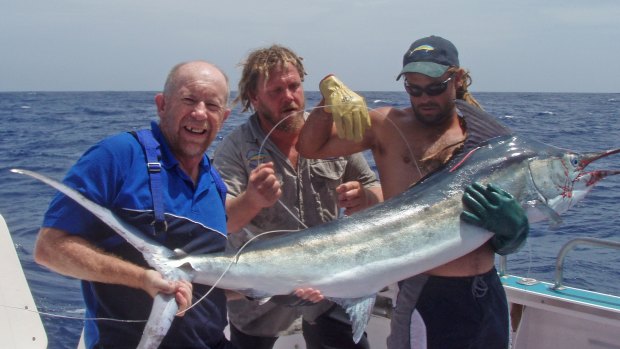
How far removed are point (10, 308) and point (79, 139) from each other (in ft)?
60.0

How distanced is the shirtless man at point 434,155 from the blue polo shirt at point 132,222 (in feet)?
2.88

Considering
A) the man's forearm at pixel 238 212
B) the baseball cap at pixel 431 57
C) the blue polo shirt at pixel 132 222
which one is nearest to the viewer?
the blue polo shirt at pixel 132 222

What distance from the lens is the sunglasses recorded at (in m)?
3.27

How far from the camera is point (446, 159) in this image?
3355mm

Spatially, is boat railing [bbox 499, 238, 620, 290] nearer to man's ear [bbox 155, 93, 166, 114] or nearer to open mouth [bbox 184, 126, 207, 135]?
open mouth [bbox 184, 126, 207, 135]

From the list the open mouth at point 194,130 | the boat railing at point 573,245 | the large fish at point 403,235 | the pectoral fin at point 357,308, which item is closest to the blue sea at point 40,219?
the boat railing at point 573,245

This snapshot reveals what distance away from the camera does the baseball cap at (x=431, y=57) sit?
3.23 m

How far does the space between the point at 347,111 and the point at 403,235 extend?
727 millimetres

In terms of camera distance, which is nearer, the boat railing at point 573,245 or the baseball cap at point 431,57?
the baseball cap at point 431,57

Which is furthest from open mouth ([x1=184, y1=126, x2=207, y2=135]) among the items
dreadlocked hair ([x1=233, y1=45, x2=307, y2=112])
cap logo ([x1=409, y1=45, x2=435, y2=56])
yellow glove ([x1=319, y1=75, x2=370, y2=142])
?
cap logo ([x1=409, y1=45, x2=435, y2=56])

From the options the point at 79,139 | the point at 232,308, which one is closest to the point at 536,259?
the point at 232,308

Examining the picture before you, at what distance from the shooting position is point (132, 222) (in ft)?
8.77

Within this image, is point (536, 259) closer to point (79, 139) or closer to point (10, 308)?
point (10, 308)

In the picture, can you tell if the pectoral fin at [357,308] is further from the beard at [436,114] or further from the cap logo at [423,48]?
the cap logo at [423,48]
